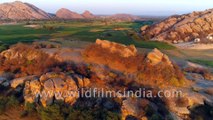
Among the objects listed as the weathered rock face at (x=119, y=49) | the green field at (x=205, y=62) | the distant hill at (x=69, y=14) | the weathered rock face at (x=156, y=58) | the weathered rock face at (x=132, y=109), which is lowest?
the distant hill at (x=69, y=14)

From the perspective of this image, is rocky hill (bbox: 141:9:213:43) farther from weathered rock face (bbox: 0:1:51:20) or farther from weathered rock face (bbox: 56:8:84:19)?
weathered rock face (bbox: 56:8:84:19)

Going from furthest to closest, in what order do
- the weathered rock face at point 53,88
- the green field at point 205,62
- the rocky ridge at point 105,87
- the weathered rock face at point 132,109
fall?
1. the green field at point 205,62
2. the weathered rock face at point 53,88
3. the rocky ridge at point 105,87
4. the weathered rock face at point 132,109

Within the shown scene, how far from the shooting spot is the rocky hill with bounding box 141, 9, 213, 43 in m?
44.6

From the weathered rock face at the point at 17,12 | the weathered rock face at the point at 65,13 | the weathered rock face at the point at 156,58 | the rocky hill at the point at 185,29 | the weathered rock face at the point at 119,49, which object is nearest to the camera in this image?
the weathered rock face at the point at 156,58

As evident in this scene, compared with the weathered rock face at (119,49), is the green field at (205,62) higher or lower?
lower

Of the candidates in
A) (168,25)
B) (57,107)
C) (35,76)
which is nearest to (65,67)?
(35,76)

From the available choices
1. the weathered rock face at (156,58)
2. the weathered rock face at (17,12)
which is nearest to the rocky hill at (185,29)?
the weathered rock face at (156,58)

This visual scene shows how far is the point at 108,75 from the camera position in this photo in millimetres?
18406

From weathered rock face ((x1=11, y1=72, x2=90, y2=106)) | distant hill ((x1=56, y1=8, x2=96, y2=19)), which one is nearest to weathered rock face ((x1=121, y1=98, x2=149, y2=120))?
weathered rock face ((x1=11, y1=72, x2=90, y2=106))

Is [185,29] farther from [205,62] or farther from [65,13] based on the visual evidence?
[65,13]

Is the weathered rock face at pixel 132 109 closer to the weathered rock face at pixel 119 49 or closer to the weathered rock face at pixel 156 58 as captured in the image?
the weathered rock face at pixel 156 58

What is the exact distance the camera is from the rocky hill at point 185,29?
44.6 meters

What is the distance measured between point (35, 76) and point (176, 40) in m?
28.9

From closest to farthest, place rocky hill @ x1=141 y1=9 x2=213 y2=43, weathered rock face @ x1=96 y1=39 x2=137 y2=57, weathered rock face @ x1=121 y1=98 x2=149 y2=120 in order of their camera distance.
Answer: weathered rock face @ x1=121 y1=98 x2=149 y2=120 → weathered rock face @ x1=96 y1=39 x2=137 y2=57 → rocky hill @ x1=141 y1=9 x2=213 y2=43
